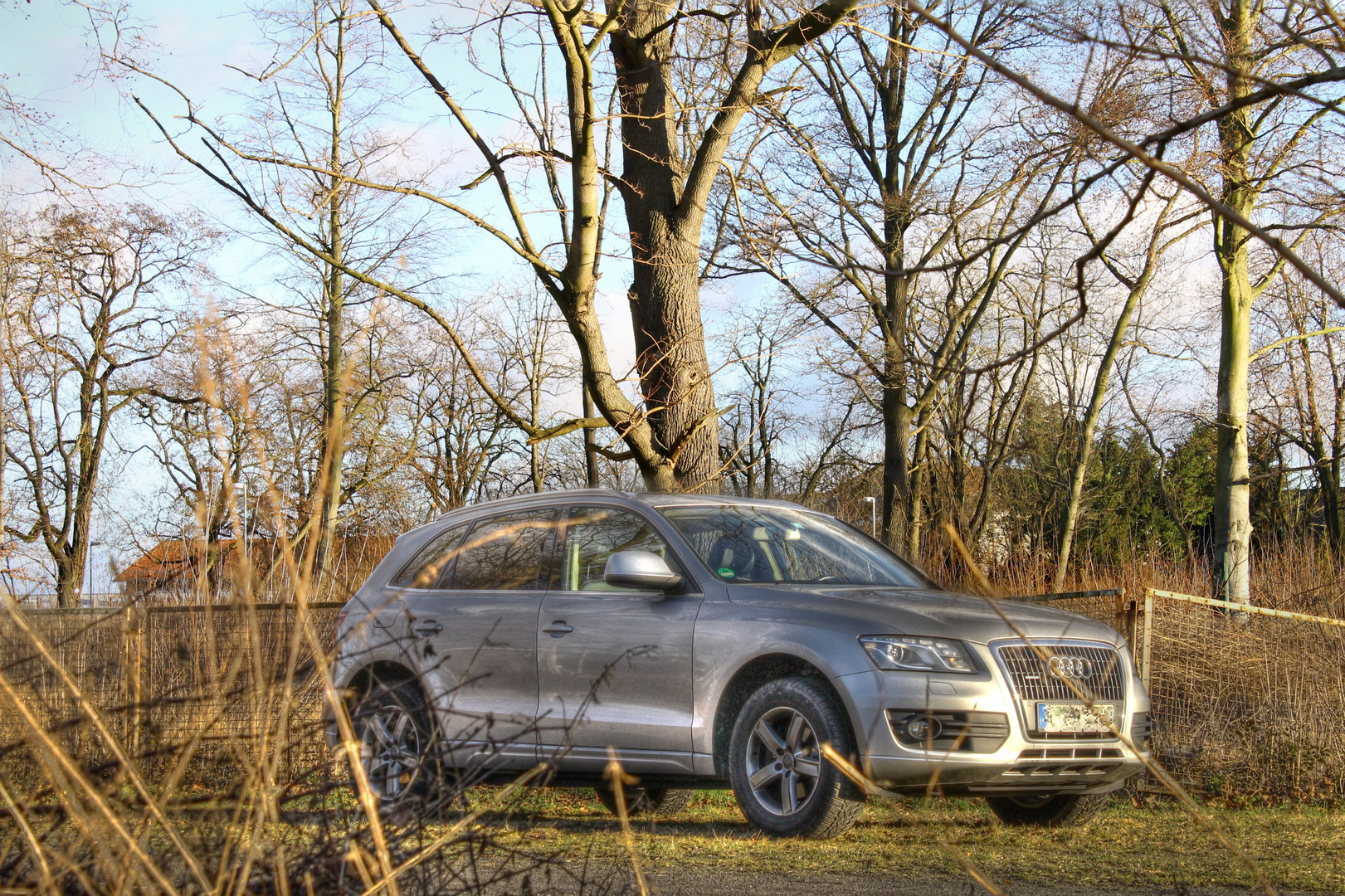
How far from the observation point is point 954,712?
234 inches

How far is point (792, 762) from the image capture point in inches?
240

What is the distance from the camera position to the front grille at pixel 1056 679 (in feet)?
20.1

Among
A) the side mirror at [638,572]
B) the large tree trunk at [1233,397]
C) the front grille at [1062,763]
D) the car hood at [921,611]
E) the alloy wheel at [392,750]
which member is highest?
the large tree trunk at [1233,397]

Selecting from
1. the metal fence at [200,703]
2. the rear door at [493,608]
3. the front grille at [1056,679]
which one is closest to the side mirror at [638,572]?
the rear door at [493,608]

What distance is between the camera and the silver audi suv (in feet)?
19.6

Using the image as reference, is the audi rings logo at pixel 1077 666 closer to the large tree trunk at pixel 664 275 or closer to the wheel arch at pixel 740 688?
the wheel arch at pixel 740 688

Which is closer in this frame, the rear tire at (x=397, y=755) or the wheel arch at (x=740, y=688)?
the rear tire at (x=397, y=755)

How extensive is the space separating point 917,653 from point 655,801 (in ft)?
7.11

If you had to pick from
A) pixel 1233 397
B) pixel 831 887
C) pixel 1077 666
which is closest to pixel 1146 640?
pixel 1077 666

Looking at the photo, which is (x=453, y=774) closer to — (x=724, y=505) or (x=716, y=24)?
(x=724, y=505)

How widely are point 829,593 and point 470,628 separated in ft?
7.05

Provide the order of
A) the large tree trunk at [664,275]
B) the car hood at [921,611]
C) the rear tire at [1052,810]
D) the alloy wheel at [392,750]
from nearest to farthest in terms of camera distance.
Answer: the alloy wheel at [392,750] < the car hood at [921,611] < the rear tire at [1052,810] < the large tree trunk at [664,275]

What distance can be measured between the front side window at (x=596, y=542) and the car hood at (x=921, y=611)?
0.74 m

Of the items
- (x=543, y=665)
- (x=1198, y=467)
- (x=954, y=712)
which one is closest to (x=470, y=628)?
(x=543, y=665)
